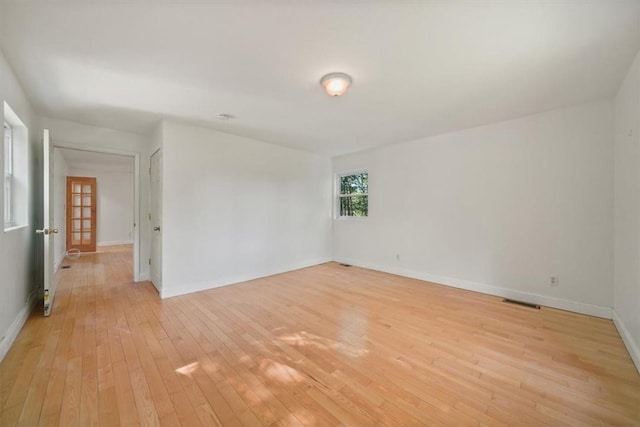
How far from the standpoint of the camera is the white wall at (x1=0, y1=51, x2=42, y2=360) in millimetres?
2076

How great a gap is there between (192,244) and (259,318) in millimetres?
1679

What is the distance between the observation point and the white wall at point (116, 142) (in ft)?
11.7

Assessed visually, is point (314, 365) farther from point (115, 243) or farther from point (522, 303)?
point (115, 243)

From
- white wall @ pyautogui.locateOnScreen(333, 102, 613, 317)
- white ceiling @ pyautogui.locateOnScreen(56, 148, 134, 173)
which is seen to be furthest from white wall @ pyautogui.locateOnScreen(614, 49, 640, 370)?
white ceiling @ pyautogui.locateOnScreen(56, 148, 134, 173)

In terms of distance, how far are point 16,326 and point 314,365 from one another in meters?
2.82

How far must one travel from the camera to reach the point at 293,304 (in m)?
3.28

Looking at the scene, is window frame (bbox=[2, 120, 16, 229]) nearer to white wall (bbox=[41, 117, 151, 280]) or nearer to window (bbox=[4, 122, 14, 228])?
window (bbox=[4, 122, 14, 228])

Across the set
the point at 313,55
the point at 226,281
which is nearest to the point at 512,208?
the point at 313,55

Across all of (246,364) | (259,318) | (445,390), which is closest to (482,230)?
(445,390)

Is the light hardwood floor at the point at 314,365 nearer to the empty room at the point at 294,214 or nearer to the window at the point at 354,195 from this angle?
the empty room at the point at 294,214

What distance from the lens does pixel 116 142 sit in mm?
4027

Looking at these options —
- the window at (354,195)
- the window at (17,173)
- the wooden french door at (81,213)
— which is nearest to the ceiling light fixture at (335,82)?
the window at (354,195)

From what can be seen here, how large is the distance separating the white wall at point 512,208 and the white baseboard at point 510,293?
0.04 ft

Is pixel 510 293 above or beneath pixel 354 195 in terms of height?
beneath
